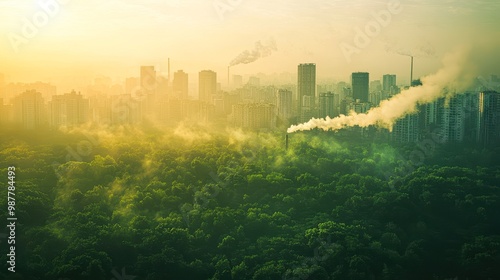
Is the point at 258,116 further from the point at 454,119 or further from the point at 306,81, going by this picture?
the point at 454,119

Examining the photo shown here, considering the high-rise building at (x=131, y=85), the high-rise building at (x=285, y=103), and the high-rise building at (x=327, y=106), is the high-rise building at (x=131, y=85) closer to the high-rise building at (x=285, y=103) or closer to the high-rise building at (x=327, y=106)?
the high-rise building at (x=285, y=103)

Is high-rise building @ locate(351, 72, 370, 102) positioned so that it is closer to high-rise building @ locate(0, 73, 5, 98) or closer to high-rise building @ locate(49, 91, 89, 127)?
high-rise building @ locate(49, 91, 89, 127)

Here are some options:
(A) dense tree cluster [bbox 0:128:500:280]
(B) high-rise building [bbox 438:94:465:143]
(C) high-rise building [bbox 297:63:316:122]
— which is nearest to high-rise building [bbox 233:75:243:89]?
(C) high-rise building [bbox 297:63:316:122]

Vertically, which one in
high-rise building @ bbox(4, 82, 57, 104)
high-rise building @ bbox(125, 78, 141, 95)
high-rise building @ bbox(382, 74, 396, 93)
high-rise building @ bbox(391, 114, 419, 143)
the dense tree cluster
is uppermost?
high-rise building @ bbox(382, 74, 396, 93)

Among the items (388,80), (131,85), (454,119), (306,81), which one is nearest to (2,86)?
(131,85)

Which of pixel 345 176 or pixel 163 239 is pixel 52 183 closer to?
pixel 163 239

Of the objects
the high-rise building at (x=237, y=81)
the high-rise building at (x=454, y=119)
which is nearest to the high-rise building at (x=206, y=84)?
the high-rise building at (x=237, y=81)

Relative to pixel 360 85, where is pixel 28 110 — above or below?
below
